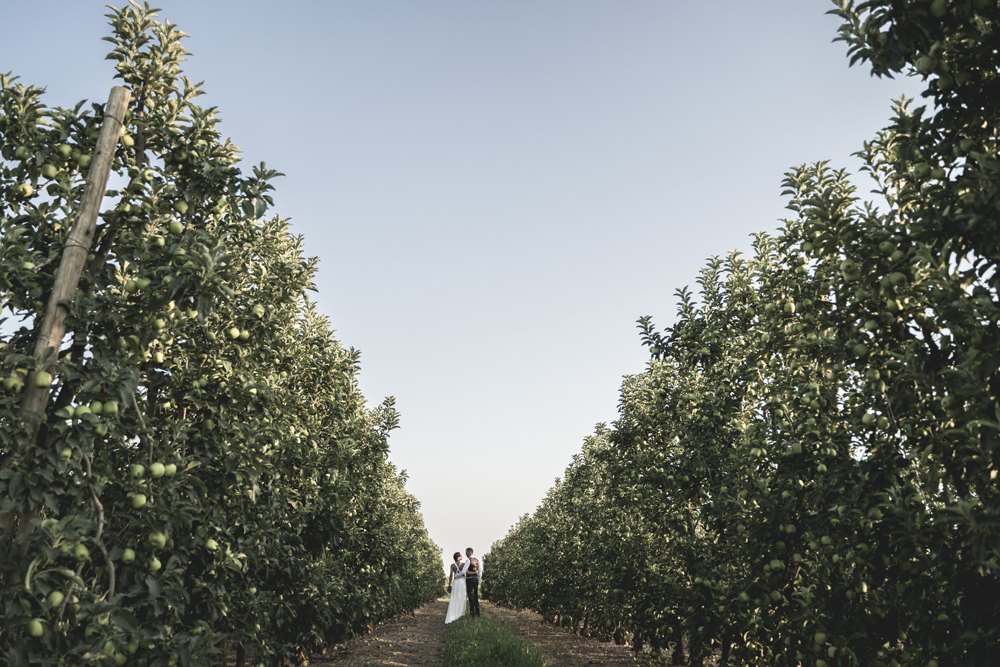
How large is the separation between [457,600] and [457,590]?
671 millimetres

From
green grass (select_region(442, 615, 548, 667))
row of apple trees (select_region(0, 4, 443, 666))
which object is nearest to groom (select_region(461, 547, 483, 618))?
green grass (select_region(442, 615, 548, 667))

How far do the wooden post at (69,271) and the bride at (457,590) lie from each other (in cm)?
2126

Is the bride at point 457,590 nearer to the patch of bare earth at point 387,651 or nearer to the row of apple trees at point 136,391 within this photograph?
the patch of bare earth at point 387,651

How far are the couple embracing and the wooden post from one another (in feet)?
65.7

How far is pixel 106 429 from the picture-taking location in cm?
390

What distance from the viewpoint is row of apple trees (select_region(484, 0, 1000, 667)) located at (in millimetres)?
3533

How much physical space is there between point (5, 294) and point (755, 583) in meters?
7.51

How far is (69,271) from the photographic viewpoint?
159 inches

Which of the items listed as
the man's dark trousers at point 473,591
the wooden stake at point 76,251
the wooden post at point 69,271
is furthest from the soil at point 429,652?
the wooden stake at point 76,251

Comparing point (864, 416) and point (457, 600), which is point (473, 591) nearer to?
point (457, 600)

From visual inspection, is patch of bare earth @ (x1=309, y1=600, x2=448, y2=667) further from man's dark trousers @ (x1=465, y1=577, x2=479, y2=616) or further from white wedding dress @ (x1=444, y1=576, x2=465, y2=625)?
white wedding dress @ (x1=444, y1=576, x2=465, y2=625)

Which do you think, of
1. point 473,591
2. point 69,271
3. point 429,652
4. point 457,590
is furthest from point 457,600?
point 69,271

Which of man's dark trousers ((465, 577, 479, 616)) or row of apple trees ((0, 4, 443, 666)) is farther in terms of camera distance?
man's dark trousers ((465, 577, 479, 616))

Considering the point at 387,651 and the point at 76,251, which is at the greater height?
the point at 76,251
